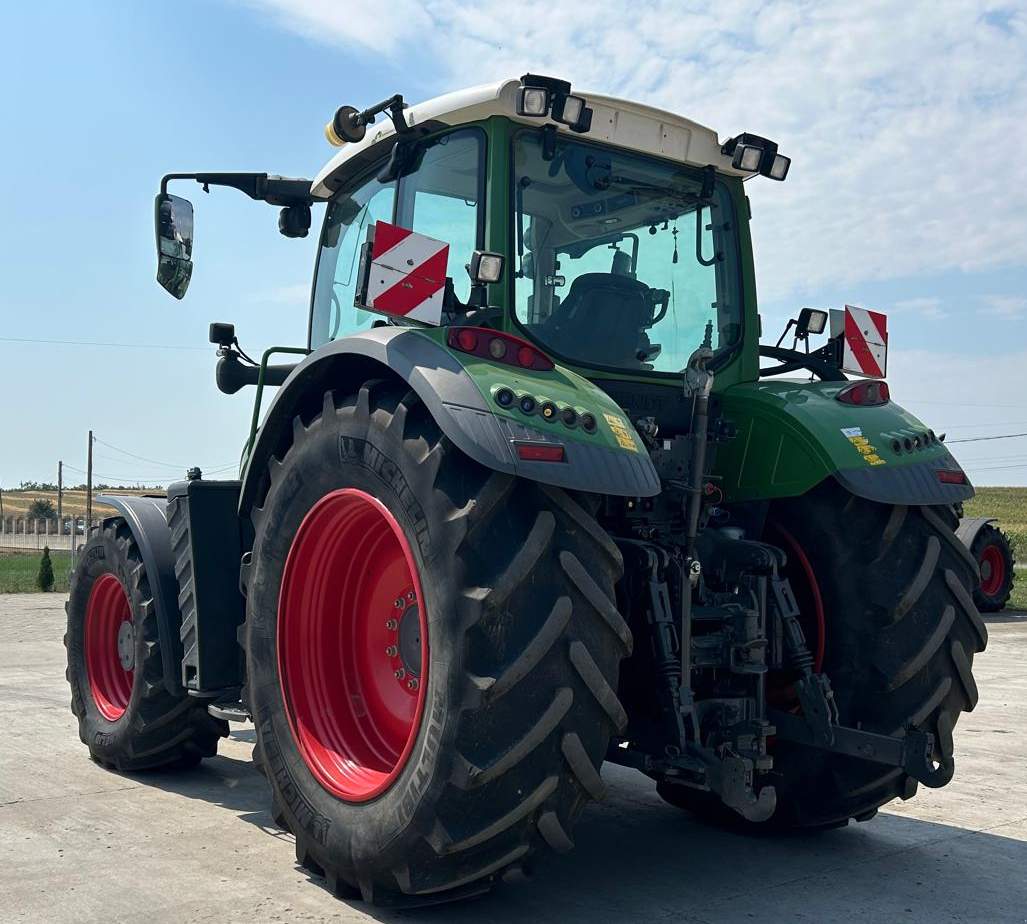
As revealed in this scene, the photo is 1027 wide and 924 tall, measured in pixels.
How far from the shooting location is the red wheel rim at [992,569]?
17.1m

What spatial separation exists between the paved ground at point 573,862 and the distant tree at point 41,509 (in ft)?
A: 291

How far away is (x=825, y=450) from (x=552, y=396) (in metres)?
1.20

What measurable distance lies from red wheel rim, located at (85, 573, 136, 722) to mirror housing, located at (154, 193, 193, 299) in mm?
1889

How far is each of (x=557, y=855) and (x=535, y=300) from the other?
2.03m

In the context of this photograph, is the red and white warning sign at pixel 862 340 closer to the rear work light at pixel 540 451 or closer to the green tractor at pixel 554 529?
the green tractor at pixel 554 529

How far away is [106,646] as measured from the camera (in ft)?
19.0

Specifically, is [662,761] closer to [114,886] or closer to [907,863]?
[907,863]

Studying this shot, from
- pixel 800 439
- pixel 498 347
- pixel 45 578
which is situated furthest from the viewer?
pixel 45 578

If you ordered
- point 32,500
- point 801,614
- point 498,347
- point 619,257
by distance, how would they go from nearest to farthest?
point 498,347
point 801,614
point 619,257
point 32,500

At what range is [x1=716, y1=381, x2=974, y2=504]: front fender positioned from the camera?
151 inches

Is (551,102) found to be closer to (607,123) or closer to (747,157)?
(607,123)

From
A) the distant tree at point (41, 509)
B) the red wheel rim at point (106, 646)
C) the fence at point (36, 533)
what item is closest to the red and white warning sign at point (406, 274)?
the red wheel rim at point (106, 646)

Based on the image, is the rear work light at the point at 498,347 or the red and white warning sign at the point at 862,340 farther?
the red and white warning sign at the point at 862,340

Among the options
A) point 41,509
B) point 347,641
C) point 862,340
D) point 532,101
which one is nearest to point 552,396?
point 532,101
